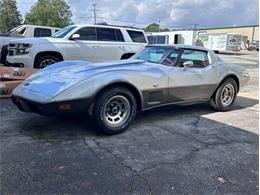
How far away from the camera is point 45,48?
8219 millimetres

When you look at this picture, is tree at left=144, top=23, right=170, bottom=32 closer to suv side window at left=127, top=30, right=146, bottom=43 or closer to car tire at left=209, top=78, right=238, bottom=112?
suv side window at left=127, top=30, right=146, bottom=43

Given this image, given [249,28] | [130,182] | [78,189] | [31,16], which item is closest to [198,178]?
[130,182]

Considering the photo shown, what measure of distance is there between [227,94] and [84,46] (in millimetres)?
4500

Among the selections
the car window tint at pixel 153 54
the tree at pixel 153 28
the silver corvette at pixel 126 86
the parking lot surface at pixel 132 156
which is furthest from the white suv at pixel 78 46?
the tree at pixel 153 28

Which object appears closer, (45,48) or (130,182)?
(130,182)

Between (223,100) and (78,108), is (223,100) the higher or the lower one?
the lower one

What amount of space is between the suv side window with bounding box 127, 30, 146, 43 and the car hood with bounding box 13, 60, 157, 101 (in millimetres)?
5054

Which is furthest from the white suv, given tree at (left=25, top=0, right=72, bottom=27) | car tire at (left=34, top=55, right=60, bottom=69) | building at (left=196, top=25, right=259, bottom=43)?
building at (left=196, top=25, right=259, bottom=43)

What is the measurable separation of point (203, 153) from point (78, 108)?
1774 millimetres

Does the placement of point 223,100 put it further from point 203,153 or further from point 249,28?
point 249,28

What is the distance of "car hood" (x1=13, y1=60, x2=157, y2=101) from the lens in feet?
13.6

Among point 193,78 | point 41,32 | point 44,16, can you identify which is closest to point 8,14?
point 44,16

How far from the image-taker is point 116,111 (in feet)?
15.1

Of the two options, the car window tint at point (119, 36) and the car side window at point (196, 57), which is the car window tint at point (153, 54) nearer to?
the car side window at point (196, 57)
